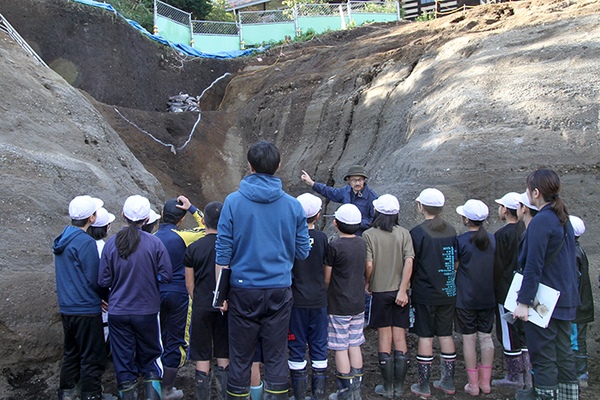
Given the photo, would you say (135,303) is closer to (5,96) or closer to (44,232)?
(44,232)

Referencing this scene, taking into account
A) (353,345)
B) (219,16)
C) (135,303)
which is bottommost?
(353,345)

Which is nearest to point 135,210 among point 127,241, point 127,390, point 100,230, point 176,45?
point 127,241

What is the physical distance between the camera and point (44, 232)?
20.9 ft

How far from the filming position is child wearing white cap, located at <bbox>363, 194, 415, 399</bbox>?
5.18 meters

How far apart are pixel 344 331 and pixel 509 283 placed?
5.49ft

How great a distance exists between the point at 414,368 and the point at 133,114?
10316mm

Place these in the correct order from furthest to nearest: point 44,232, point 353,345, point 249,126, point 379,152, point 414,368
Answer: point 249,126
point 379,152
point 44,232
point 414,368
point 353,345

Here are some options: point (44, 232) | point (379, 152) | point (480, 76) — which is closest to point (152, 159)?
point (379, 152)

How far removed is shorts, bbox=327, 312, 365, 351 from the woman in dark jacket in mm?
1412

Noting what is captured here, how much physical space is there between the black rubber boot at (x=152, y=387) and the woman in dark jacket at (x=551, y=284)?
3.04 m

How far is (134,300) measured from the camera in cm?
463

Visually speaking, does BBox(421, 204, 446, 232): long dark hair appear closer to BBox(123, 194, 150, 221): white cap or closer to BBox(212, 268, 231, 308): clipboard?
BBox(212, 268, 231, 308): clipboard

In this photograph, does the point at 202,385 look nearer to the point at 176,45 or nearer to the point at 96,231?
the point at 96,231

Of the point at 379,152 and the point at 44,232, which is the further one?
the point at 379,152
